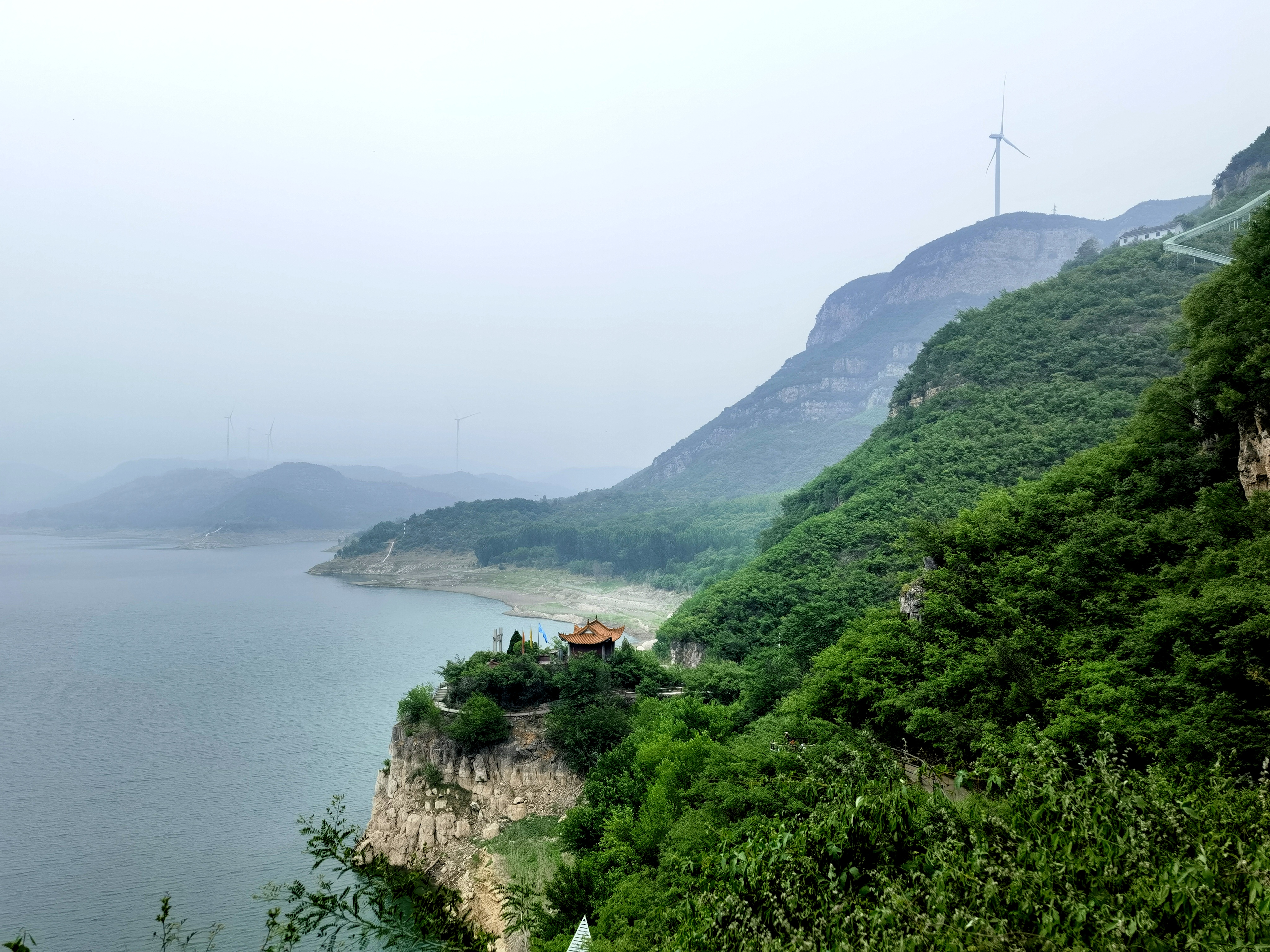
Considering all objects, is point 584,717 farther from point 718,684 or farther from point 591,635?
point 718,684

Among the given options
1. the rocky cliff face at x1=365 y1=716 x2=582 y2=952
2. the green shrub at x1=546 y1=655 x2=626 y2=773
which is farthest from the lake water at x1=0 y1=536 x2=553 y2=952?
the green shrub at x1=546 y1=655 x2=626 y2=773

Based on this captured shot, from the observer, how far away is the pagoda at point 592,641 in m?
28.6

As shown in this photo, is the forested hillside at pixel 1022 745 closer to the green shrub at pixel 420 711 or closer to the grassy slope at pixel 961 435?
the green shrub at pixel 420 711

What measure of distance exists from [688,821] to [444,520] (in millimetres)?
122529

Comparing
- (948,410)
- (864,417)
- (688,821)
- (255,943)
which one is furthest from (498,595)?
(864,417)

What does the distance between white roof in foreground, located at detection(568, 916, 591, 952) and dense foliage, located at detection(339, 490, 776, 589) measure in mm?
52360

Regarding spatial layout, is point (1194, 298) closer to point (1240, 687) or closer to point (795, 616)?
point (1240, 687)

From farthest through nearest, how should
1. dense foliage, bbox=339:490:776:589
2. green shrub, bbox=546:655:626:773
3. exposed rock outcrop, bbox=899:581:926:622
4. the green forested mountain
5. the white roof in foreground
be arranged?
the green forested mountain, dense foliage, bbox=339:490:776:589, green shrub, bbox=546:655:626:773, exposed rock outcrop, bbox=899:581:926:622, the white roof in foreground

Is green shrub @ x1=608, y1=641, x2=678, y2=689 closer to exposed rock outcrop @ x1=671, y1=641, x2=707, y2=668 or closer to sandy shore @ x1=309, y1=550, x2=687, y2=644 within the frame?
exposed rock outcrop @ x1=671, y1=641, x2=707, y2=668

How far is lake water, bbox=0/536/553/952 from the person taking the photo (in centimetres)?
2397

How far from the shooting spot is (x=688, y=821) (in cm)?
1450

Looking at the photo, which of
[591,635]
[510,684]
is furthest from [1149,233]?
[510,684]

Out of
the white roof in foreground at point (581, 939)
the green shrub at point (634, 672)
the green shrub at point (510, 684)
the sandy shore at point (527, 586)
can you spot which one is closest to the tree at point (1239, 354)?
the white roof in foreground at point (581, 939)

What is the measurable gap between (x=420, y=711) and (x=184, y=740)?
831 inches
